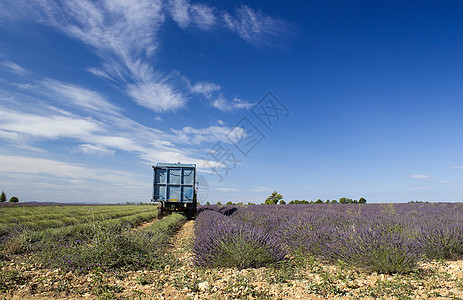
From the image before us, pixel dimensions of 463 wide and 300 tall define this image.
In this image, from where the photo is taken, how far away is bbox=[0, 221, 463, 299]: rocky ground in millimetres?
3402

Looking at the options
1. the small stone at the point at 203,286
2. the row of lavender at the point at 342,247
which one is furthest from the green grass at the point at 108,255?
the small stone at the point at 203,286

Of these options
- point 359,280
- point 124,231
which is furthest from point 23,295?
point 359,280

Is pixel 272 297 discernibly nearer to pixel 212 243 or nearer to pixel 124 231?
pixel 212 243

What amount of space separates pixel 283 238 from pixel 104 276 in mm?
3473

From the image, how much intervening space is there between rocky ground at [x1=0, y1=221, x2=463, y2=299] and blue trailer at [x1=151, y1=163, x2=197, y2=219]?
31.9 ft

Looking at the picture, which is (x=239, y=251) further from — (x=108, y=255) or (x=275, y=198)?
(x=275, y=198)

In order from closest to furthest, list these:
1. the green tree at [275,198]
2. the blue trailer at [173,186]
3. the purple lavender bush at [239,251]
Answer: the purple lavender bush at [239,251] → the blue trailer at [173,186] → the green tree at [275,198]

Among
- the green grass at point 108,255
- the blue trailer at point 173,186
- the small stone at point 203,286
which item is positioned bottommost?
the small stone at point 203,286

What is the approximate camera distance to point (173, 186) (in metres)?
14.7

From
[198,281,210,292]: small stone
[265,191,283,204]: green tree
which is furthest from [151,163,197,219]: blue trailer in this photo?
[265,191,283,204]: green tree

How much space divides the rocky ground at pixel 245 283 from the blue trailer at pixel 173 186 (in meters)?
9.72

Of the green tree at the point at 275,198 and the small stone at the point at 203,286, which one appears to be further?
the green tree at the point at 275,198

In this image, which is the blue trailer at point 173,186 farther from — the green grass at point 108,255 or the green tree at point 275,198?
the green tree at point 275,198

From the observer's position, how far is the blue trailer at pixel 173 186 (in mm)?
14461
